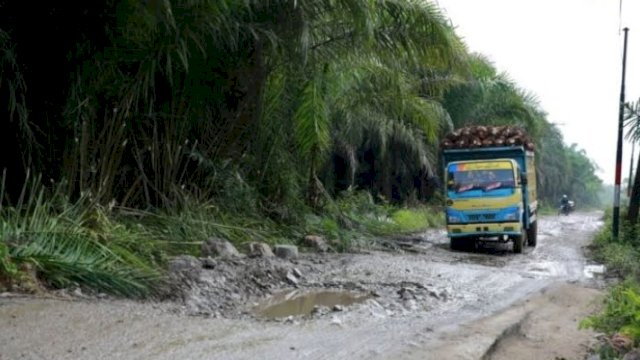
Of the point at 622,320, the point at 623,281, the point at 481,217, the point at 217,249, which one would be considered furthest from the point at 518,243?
the point at 622,320

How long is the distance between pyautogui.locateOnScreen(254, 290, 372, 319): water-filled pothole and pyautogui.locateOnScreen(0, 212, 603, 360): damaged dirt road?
14 millimetres

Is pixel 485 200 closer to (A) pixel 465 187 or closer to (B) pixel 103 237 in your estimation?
(A) pixel 465 187

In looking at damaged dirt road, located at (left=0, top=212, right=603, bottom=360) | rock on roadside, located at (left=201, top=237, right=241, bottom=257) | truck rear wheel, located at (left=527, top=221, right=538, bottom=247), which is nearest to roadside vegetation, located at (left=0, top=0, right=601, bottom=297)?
rock on roadside, located at (left=201, top=237, right=241, bottom=257)

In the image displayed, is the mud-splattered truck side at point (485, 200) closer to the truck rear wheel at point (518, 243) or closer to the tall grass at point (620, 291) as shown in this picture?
the truck rear wheel at point (518, 243)

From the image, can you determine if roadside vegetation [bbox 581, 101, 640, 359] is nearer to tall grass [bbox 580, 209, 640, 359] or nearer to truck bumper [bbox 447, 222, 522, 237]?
tall grass [bbox 580, 209, 640, 359]

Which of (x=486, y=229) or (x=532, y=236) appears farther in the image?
(x=532, y=236)

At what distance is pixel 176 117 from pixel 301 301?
3.86 metres

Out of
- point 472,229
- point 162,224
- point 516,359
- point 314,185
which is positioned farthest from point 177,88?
point 472,229

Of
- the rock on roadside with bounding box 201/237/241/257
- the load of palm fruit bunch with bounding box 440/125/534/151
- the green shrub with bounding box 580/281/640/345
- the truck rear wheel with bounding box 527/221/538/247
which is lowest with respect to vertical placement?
the truck rear wheel with bounding box 527/221/538/247

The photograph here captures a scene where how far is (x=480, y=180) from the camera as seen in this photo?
1609 centimetres

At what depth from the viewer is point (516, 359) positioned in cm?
664

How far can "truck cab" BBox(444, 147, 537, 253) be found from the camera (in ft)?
52.0

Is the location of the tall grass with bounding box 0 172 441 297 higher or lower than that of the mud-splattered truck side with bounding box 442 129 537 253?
higher

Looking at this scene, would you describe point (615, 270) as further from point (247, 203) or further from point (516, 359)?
point (516, 359)
